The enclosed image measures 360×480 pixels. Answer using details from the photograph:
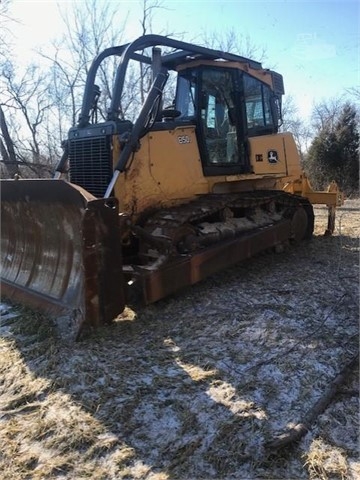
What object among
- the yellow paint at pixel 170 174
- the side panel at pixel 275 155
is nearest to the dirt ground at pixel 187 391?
the yellow paint at pixel 170 174

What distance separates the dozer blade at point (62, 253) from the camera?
11.6ft

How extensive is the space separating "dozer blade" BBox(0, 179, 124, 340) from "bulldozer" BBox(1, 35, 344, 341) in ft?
0.04

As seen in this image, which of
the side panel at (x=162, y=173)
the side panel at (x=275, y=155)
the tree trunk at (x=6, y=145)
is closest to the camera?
the side panel at (x=162, y=173)

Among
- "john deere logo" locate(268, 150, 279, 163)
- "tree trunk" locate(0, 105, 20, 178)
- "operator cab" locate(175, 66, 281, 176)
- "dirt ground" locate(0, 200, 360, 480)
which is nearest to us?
"dirt ground" locate(0, 200, 360, 480)

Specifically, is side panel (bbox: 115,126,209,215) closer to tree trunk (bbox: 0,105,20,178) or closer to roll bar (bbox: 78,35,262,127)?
A: roll bar (bbox: 78,35,262,127)

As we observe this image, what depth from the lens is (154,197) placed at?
508 centimetres

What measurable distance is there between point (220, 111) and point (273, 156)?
122 centimetres

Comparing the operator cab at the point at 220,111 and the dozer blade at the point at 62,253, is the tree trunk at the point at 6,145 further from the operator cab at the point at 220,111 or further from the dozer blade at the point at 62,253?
the dozer blade at the point at 62,253

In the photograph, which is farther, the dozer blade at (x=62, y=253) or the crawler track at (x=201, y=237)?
the crawler track at (x=201, y=237)

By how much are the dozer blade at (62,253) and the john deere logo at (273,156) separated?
3.48m

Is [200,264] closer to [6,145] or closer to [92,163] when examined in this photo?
[92,163]

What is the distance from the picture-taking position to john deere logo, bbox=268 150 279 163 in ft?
21.2

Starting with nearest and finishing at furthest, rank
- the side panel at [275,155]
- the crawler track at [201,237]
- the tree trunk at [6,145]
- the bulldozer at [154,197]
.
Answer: the bulldozer at [154,197], the crawler track at [201,237], the side panel at [275,155], the tree trunk at [6,145]

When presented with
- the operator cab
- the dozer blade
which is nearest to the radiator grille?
the dozer blade
